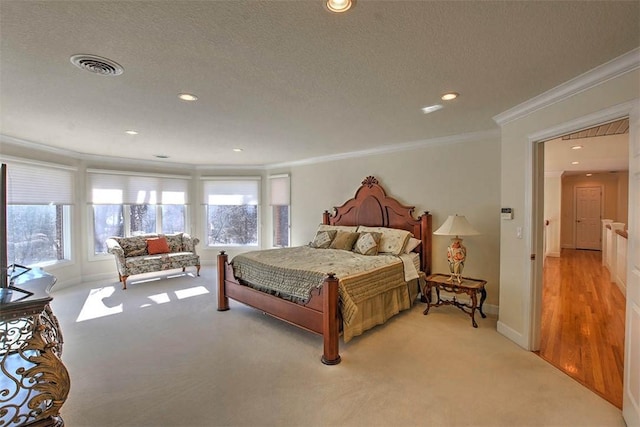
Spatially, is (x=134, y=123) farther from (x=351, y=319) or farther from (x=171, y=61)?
(x=351, y=319)

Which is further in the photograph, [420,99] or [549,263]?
[549,263]

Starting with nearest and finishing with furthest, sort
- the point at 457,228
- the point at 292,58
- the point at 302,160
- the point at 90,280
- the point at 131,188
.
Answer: the point at 292,58
the point at 457,228
the point at 90,280
the point at 131,188
the point at 302,160

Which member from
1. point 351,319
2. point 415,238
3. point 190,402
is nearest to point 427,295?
point 415,238

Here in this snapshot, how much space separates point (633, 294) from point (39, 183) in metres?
7.11

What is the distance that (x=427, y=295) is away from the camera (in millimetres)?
3893

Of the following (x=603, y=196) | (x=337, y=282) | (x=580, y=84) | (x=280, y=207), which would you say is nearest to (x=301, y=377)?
(x=337, y=282)

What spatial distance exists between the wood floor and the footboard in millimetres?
1965

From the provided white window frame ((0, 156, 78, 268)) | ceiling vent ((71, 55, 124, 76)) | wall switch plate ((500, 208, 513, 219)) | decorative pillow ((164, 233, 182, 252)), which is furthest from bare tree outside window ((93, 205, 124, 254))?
wall switch plate ((500, 208, 513, 219))

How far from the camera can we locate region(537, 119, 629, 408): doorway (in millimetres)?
2654

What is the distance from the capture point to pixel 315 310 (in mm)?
2932

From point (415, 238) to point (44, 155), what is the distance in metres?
6.09

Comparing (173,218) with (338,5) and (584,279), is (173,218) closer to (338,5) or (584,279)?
(338,5)

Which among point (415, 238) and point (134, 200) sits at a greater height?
point (134, 200)

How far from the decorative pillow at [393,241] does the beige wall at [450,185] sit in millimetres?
475
